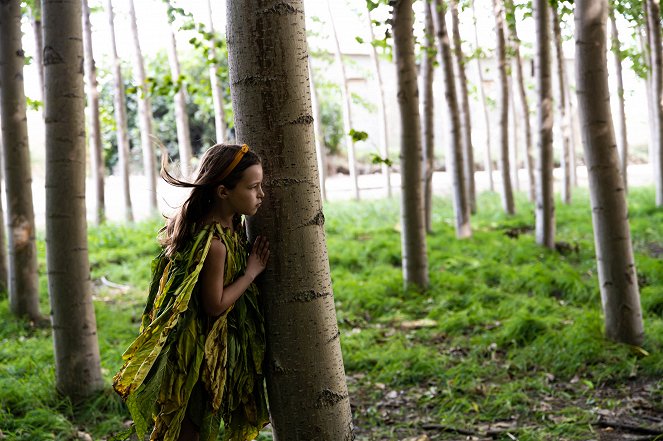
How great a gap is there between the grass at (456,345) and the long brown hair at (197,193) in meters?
1.93

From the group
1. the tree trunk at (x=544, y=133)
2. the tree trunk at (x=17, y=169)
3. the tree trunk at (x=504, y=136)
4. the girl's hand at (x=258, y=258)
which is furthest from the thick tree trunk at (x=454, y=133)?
the girl's hand at (x=258, y=258)

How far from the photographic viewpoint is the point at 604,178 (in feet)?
17.9

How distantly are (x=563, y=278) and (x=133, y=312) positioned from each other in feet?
15.9

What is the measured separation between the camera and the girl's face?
8.54ft

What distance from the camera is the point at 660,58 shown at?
11930mm

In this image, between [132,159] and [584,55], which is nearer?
[584,55]

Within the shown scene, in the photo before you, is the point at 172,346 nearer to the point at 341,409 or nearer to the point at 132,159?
the point at 341,409

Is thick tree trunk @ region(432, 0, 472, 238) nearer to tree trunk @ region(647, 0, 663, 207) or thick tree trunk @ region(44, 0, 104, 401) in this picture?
tree trunk @ region(647, 0, 663, 207)

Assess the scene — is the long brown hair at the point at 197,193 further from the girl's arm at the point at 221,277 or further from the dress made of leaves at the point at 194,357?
the girl's arm at the point at 221,277

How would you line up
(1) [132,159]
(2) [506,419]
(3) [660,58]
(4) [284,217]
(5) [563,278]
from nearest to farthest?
(4) [284,217] < (2) [506,419] < (5) [563,278] < (3) [660,58] < (1) [132,159]

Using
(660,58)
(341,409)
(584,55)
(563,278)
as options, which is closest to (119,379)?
(341,409)

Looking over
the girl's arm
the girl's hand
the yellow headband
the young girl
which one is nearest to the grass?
the young girl

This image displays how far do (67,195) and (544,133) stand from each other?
681cm

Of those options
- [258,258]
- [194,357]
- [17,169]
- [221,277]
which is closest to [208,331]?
[194,357]
